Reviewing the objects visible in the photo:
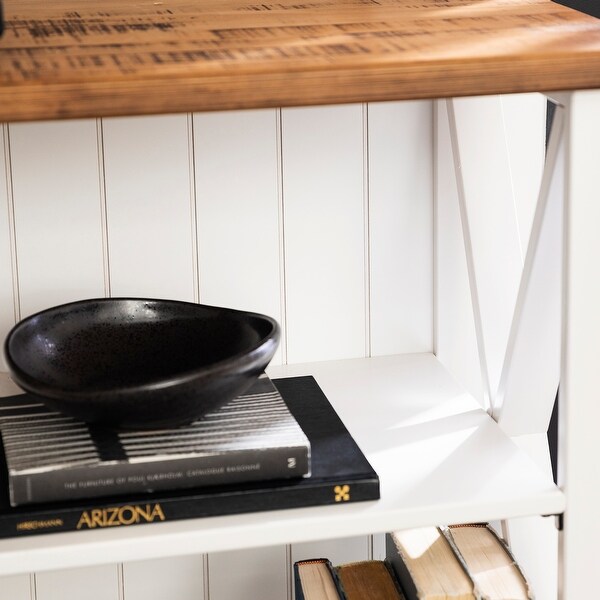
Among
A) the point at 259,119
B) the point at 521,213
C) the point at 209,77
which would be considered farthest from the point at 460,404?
the point at 209,77

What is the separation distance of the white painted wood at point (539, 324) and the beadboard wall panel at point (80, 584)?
0.53 metres

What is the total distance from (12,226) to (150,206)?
156 millimetres

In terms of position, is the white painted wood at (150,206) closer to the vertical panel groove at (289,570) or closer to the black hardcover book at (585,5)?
the vertical panel groove at (289,570)

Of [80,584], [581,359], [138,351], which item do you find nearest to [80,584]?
[80,584]

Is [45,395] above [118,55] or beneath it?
beneath

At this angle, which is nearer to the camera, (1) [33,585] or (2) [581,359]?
(2) [581,359]

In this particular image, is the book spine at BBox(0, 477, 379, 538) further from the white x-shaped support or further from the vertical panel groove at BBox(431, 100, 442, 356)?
the vertical panel groove at BBox(431, 100, 442, 356)

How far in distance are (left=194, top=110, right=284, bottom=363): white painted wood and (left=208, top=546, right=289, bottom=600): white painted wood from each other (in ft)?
1.03

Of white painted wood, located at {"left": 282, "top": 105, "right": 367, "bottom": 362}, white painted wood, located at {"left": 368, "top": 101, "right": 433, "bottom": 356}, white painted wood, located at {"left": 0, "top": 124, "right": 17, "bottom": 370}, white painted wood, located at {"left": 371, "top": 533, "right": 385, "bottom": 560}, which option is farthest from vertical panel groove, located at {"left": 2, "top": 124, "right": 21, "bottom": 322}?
white painted wood, located at {"left": 371, "top": 533, "right": 385, "bottom": 560}

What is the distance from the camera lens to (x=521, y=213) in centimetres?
125

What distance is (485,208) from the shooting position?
3.70 ft

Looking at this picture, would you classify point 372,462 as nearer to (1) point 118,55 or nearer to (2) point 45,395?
(2) point 45,395

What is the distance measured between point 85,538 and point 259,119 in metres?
0.53

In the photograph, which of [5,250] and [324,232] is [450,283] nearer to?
[324,232]
